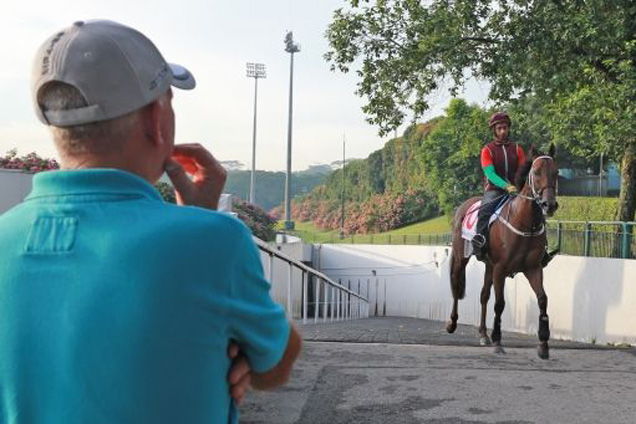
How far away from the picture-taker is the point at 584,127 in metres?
15.1

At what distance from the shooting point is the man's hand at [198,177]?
1783 mm

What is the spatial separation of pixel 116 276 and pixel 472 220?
30.5 ft

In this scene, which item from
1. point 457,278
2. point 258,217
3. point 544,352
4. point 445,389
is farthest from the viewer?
point 258,217

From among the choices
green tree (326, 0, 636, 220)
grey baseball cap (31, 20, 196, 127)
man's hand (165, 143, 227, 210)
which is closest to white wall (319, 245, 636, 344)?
green tree (326, 0, 636, 220)

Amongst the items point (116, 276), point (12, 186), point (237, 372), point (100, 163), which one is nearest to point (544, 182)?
point (12, 186)

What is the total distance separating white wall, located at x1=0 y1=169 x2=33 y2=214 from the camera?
9633 millimetres

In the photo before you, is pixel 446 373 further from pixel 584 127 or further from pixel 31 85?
pixel 584 127

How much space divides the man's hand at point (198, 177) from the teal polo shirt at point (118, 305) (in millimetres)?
362

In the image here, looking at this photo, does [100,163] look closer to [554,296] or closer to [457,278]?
[457,278]

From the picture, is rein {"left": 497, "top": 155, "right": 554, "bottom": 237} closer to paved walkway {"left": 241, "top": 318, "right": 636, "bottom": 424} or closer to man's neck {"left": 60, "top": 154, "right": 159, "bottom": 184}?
paved walkway {"left": 241, "top": 318, "right": 636, "bottom": 424}

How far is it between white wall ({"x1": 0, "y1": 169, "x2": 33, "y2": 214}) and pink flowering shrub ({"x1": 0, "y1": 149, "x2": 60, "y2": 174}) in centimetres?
23

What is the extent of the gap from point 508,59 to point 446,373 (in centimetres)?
860

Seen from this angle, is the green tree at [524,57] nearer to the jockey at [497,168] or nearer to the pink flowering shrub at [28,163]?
the jockey at [497,168]

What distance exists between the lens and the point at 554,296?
47.4 feet
